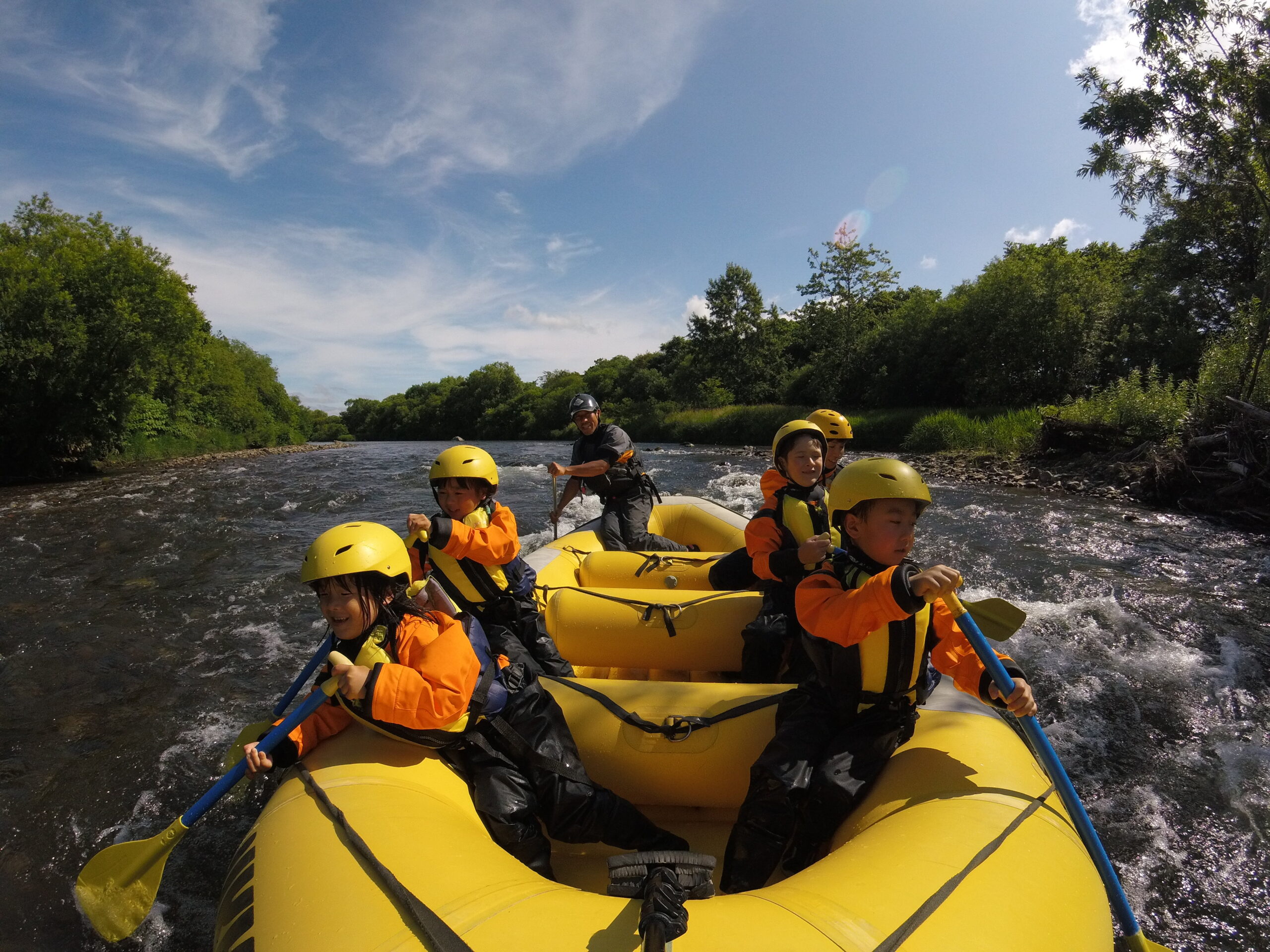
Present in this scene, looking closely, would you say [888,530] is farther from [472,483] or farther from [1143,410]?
[1143,410]

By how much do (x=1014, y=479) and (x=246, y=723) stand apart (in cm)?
1267

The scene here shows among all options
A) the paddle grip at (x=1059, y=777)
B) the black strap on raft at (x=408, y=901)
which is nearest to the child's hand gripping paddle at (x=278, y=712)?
the black strap on raft at (x=408, y=901)

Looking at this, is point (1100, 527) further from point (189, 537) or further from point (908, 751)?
point (189, 537)

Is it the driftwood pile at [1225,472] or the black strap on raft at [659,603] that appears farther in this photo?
the driftwood pile at [1225,472]

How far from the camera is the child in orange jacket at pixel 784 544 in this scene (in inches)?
129

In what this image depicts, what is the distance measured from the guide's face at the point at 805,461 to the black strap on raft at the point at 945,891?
179 centimetres

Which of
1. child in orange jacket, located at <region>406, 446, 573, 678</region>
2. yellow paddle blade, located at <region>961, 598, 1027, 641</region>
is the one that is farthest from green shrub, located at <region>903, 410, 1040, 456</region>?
child in orange jacket, located at <region>406, 446, 573, 678</region>

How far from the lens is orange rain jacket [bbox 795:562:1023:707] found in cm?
200

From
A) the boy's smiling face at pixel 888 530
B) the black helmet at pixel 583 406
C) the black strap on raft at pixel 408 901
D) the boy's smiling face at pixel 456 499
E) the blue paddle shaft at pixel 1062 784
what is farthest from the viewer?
the black helmet at pixel 583 406

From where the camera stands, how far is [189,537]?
9398 mm

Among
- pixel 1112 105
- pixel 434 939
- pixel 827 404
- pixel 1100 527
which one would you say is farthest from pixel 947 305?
pixel 434 939

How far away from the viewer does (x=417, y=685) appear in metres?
1.98

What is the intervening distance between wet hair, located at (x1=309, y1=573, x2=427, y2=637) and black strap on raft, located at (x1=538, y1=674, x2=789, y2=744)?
32.6 inches

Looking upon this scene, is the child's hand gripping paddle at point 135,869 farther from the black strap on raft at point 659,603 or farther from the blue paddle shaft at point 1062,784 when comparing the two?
A: the blue paddle shaft at point 1062,784
